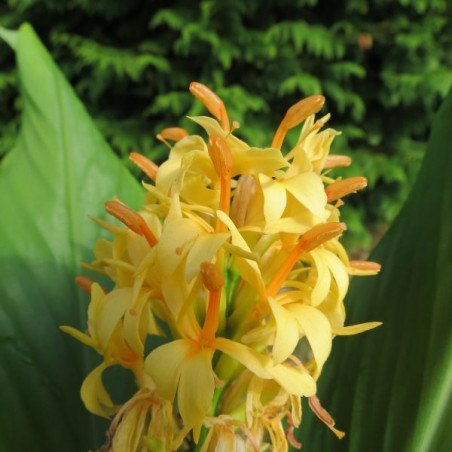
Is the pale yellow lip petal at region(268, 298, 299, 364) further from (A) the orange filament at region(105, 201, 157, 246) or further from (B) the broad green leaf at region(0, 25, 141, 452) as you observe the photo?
(B) the broad green leaf at region(0, 25, 141, 452)

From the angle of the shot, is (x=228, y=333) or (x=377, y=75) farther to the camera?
(x=377, y=75)

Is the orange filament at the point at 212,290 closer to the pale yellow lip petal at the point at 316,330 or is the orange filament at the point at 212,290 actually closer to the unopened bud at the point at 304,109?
the pale yellow lip petal at the point at 316,330

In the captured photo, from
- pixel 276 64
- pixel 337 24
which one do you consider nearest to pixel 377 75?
pixel 337 24

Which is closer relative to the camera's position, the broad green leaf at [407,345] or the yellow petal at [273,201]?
the yellow petal at [273,201]

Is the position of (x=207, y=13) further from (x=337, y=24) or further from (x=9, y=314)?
(x=9, y=314)

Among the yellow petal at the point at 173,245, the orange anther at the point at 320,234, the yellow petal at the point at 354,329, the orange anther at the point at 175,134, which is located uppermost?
the orange anther at the point at 175,134

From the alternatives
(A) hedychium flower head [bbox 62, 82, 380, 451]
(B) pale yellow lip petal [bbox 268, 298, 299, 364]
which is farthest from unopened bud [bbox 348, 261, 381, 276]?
(B) pale yellow lip petal [bbox 268, 298, 299, 364]

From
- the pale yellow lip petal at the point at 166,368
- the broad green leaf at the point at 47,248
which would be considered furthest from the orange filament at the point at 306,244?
the broad green leaf at the point at 47,248
